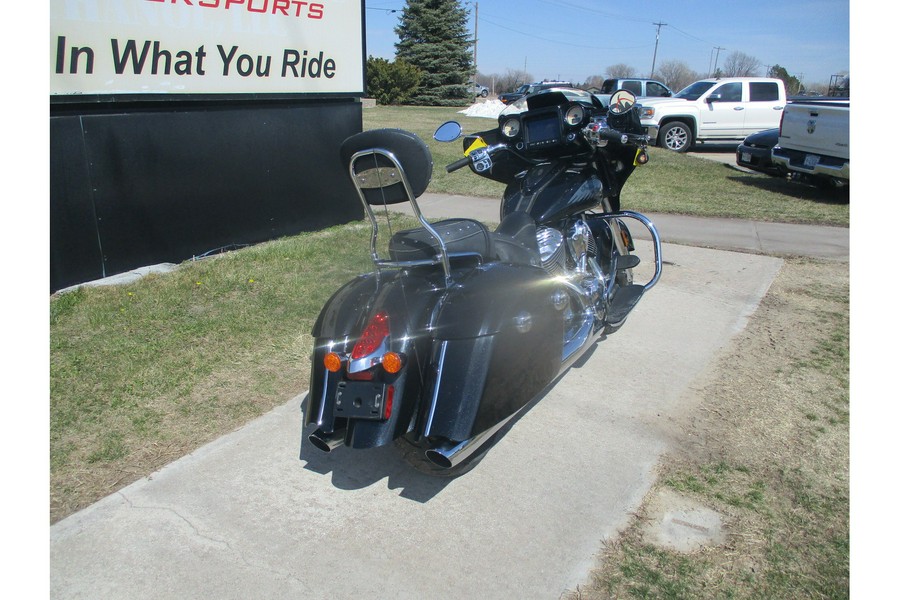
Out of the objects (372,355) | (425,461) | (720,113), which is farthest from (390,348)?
(720,113)

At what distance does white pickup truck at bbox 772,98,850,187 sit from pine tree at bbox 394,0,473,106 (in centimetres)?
2840

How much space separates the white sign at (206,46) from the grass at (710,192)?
11.5 ft

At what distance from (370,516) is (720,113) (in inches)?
606

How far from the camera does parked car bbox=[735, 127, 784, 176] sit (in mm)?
11211

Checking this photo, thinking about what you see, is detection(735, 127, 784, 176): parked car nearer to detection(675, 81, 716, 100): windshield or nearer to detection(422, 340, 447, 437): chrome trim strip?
detection(675, 81, 716, 100): windshield

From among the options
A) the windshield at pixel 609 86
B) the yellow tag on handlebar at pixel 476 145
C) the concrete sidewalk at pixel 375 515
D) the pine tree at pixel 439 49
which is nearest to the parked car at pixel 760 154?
the yellow tag on handlebar at pixel 476 145

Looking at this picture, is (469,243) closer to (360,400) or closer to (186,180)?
(360,400)

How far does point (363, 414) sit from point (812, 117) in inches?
380

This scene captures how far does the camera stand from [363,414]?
261cm

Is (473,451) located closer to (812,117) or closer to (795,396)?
(795,396)

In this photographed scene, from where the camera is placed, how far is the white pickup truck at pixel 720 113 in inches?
616

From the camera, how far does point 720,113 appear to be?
51.5 ft
